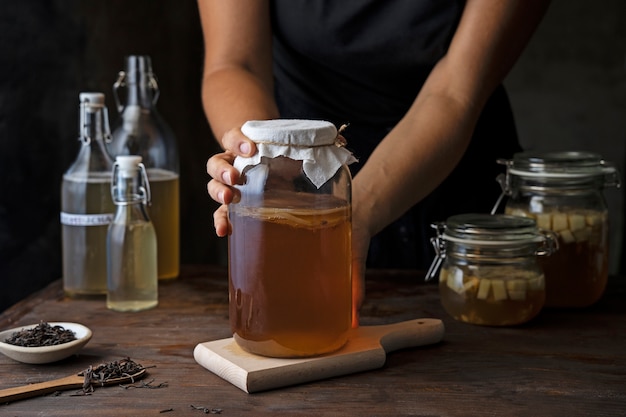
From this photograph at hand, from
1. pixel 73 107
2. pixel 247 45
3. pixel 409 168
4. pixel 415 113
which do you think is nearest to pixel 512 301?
pixel 409 168

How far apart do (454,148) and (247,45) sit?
456 millimetres

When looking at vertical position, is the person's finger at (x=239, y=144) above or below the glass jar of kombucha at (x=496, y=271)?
above

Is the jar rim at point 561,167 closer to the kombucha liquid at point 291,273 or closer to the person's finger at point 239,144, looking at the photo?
the kombucha liquid at point 291,273

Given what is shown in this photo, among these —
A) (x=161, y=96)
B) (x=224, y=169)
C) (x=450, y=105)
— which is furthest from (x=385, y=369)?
(x=161, y=96)

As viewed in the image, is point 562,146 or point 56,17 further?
point 562,146

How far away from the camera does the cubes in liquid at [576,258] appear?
1448mm

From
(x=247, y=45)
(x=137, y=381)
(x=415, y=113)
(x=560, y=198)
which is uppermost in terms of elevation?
(x=247, y=45)

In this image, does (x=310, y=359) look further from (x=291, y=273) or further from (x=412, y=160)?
(x=412, y=160)

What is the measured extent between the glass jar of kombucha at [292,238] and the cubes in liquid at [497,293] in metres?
0.28

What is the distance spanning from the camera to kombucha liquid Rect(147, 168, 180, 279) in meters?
1.67

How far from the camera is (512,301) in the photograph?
134cm

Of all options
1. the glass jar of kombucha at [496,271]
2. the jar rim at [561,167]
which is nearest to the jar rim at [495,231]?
the glass jar of kombucha at [496,271]

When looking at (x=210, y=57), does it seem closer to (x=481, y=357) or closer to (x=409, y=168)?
(x=409, y=168)

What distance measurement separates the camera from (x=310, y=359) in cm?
112
